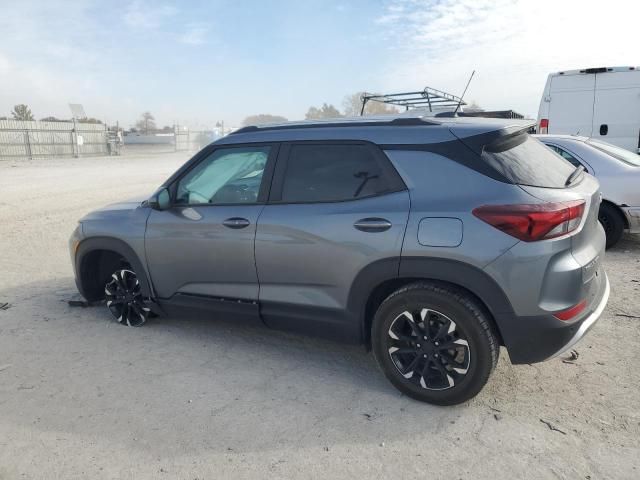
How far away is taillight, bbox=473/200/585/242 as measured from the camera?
2.74m

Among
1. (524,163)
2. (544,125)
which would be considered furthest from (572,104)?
(524,163)

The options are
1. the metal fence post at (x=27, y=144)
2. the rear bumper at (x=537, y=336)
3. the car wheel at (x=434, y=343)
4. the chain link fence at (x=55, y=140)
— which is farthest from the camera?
the metal fence post at (x=27, y=144)

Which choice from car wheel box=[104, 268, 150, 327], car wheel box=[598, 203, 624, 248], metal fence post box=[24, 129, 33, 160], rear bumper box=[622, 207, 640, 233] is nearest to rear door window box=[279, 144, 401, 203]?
car wheel box=[104, 268, 150, 327]

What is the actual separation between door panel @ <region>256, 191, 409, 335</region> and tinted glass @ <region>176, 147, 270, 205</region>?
12.4 inches

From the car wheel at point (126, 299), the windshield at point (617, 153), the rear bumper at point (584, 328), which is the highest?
the windshield at point (617, 153)

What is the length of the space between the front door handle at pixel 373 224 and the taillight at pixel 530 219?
559mm

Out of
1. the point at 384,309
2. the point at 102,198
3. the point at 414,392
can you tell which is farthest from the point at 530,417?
the point at 102,198

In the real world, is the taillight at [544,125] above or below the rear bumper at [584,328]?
above

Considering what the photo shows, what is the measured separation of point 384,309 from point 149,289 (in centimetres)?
213


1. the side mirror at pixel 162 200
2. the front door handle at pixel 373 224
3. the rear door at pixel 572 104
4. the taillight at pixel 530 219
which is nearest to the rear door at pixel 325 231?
the front door handle at pixel 373 224

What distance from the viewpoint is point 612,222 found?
6402 mm

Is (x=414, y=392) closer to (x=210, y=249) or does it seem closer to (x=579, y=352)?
(x=579, y=352)

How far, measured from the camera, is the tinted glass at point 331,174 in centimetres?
327

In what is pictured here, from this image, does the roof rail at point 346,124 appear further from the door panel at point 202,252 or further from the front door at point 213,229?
the door panel at point 202,252
